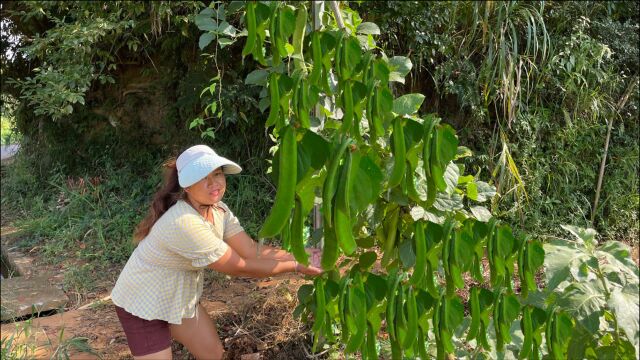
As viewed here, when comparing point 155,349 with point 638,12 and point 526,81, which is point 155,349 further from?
point 638,12

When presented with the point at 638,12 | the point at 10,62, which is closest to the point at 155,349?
the point at 10,62

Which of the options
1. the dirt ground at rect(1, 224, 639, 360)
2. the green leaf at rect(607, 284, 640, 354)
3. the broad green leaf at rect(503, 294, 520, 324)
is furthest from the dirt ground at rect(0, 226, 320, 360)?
the green leaf at rect(607, 284, 640, 354)

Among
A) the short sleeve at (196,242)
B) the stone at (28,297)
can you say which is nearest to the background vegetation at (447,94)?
the stone at (28,297)

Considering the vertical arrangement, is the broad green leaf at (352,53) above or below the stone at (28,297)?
above

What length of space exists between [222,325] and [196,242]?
999 mm

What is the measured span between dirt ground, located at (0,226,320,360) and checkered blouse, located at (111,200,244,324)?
0.41m

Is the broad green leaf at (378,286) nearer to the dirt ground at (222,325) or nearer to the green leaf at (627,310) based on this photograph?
the green leaf at (627,310)

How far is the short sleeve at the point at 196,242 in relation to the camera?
2141 millimetres

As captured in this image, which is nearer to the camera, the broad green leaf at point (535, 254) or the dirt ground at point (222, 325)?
the broad green leaf at point (535, 254)

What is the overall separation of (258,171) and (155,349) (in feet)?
8.48

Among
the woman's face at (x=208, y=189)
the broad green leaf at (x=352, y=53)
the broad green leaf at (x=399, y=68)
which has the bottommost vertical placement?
the woman's face at (x=208, y=189)

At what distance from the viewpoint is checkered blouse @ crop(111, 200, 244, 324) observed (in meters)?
2.15

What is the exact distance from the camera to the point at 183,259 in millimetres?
2264

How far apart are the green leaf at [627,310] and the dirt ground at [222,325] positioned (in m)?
1.51
